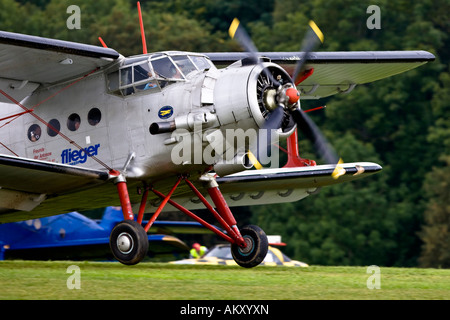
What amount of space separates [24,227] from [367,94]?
33223mm

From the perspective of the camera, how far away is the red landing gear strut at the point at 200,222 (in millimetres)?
14555

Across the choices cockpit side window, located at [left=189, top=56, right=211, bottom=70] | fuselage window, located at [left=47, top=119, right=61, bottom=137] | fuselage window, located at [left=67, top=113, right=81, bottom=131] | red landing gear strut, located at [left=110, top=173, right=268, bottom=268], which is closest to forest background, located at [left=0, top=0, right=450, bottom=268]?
red landing gear strut, located at [left=110, top=173, right=268, bottom=268]

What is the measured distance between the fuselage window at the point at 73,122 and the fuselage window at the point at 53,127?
21 cm

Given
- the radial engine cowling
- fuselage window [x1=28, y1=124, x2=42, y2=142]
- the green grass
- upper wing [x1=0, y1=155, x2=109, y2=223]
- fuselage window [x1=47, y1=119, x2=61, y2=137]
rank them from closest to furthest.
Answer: the green grass, the radial engine cowling, upper wing [x1=0, y1=155, x2=109, y2=223], fuselage window [x1=47, y1=119, x2=61, y2=137], fuselage window [x1=28, y1=124, x2=42, y2=142]

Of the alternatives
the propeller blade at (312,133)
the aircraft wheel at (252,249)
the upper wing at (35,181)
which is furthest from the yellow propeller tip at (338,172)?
the upper wing at (35,181)

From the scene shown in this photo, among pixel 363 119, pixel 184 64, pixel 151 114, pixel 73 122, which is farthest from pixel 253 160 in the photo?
pixel 363 119

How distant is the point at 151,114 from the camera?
1531 centimetres

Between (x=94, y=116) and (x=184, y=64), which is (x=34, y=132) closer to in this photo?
(x=94, y=116)

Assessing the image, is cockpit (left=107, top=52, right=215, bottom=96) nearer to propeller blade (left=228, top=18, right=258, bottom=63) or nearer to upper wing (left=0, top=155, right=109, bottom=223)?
propeller blade (left=228, top=18, right=258, bottom=63)

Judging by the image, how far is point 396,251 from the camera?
171ft

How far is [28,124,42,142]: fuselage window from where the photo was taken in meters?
16.5

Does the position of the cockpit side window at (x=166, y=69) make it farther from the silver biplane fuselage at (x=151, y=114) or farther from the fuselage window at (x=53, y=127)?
the fuselage window at (x=53, y=127)

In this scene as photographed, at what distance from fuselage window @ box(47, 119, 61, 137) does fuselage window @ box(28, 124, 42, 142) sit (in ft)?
0.81

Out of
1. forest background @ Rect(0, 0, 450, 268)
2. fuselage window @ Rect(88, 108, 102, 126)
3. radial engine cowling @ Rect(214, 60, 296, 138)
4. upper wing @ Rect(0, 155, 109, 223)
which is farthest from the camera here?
forest background @ Rect(0, 0, 450, 268)
